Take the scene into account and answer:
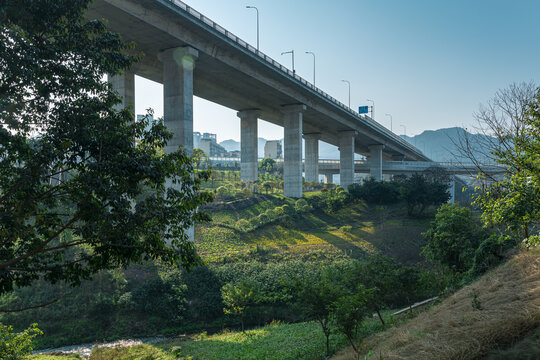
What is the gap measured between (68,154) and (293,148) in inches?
1851

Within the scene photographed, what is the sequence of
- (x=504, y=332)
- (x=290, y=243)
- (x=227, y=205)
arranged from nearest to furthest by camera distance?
(x=504, y=332)
(x=290, y=243)
(x=227, y=205)

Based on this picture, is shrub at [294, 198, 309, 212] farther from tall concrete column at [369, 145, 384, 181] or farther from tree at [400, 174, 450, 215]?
tall concrete column at [369, 145, 384, 181]

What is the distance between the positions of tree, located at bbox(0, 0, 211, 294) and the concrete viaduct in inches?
249

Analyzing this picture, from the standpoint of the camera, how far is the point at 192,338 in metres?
23.8

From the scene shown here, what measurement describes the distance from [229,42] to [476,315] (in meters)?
33.0

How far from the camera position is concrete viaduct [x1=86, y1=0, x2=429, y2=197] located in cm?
2911

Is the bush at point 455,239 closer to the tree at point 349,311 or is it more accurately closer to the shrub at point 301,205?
the tree at point 349,311

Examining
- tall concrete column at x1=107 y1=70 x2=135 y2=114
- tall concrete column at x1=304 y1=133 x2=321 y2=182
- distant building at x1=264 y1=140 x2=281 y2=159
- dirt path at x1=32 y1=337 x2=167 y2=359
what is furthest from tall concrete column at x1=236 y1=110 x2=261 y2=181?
distant building at x1=264 y1=140 x2=281 y2=159

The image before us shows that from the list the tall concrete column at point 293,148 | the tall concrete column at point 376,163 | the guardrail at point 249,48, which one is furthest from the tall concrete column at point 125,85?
the tall concrete column at point 376,163

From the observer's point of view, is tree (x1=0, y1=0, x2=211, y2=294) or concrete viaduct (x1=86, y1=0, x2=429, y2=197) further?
concrete viaduct (x1=86, y1=0, x2=429, y2=197)

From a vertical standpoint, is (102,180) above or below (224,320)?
above

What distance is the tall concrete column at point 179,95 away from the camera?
32062 millimetres

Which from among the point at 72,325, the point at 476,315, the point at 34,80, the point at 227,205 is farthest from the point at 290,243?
the point at 34,80

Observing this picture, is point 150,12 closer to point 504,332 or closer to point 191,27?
point 191,27
